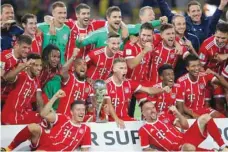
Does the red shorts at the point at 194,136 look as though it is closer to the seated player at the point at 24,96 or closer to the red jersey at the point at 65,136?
the red jersey at the point at 65,136

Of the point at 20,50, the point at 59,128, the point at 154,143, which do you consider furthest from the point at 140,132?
the point at 20,50

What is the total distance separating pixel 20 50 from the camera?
502 inches

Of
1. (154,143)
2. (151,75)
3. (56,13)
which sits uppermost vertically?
(56,13)

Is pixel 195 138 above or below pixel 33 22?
below

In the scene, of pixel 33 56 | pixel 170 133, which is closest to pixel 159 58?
pixel 170 133

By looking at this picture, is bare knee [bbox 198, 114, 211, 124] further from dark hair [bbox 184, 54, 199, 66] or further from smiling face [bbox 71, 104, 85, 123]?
smiling face [bbox 71, 104, 85, 123]

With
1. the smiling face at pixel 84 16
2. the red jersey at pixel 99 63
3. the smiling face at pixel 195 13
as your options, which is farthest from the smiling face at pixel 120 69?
the smiling face at pixel 195 13

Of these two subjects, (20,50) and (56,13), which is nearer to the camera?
(20,50)

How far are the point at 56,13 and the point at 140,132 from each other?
86.2 inches

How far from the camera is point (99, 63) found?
13.3m

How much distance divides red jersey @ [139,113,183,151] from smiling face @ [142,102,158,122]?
7 cm

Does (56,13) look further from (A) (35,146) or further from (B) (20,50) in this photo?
(A) (35,146)

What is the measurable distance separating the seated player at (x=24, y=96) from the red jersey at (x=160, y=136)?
4.43 feet

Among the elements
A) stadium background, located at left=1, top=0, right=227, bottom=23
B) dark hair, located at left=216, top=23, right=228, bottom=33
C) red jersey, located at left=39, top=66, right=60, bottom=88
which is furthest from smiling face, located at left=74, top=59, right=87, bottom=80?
stadium background, located at left=1, top=0, right=227, bottom=23
